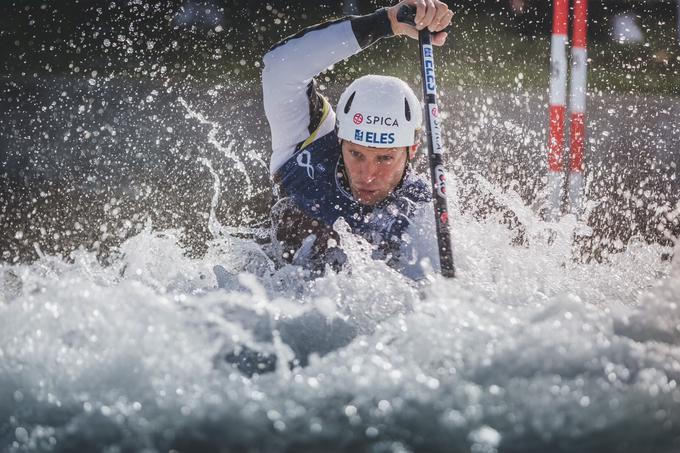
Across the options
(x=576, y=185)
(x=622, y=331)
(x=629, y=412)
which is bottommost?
(x=629, y=412)

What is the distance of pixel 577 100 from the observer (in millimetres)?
5602

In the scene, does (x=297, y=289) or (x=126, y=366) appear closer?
(x=126, y=366)

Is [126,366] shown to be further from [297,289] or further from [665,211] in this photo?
[665,211]

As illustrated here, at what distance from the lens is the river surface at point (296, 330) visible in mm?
2000

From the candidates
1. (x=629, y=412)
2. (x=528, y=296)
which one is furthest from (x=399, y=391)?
(x=528, y=296)

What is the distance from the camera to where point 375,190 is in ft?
13.1

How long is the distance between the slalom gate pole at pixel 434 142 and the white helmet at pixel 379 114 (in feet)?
0.59

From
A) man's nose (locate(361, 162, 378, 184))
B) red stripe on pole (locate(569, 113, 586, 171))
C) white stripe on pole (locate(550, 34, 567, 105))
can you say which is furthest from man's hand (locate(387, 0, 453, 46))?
red stripe on pole (locate(569, 113, 586, 171))

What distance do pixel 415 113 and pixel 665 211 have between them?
315 cm

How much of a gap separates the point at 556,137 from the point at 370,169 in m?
1.94

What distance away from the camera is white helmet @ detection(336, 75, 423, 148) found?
397 cm

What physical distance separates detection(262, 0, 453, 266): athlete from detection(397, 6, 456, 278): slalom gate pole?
6 cm

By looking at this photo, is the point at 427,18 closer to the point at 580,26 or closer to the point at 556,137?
the point at 556,137

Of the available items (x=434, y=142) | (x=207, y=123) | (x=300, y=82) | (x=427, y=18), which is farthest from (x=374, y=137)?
(x=207, y=123)
